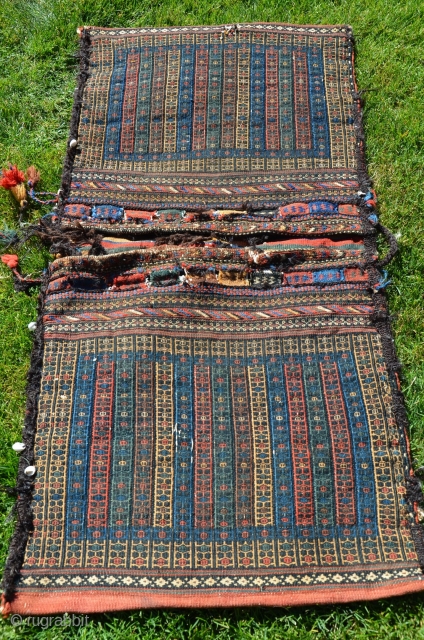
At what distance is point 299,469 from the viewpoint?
2287 mm

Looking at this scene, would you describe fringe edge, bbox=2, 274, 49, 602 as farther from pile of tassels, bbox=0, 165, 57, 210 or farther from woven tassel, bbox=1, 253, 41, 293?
pile of tassels, bbox=0, 165, 57, 210

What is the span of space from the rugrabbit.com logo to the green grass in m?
0.02

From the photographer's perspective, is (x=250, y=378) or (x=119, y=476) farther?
(x=250, y=378)

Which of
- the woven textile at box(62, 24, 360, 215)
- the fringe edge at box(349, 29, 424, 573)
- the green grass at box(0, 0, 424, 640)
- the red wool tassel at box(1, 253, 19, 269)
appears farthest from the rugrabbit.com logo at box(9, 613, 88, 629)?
the woven textile at box(62, 24, 360, 215)

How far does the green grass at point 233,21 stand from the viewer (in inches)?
85.2

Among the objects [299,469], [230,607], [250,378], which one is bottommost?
[230,607]

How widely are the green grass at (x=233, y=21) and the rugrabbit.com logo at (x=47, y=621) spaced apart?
24 millimetres

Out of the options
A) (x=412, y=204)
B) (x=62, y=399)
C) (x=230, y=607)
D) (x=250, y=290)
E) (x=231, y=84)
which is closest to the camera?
(x=230, y=607)

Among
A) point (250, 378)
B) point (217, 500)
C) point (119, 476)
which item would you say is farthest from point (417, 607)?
point (119, 476)

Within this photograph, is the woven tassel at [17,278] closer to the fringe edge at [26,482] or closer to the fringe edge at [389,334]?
the fringe edge at [26,482]

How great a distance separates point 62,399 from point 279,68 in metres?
2.15

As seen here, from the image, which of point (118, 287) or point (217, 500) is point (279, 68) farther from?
point (217, 500)

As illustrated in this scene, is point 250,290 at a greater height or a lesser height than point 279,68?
lesser

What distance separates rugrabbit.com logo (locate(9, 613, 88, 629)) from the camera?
214 cm
